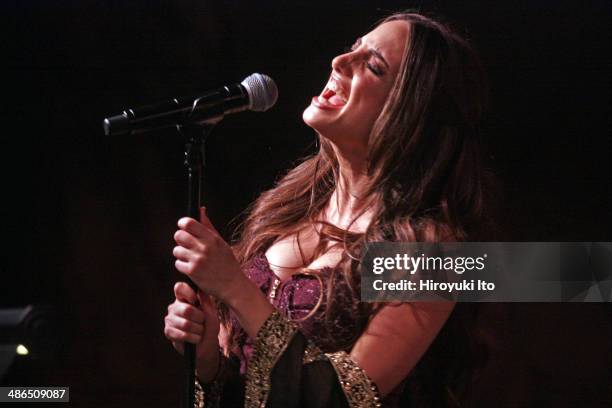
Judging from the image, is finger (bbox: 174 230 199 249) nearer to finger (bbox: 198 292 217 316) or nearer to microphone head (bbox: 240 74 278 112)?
finger (bbox: 198 292 217 316)

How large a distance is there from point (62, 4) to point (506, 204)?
3.46 ft

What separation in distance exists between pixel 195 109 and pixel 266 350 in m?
0.43

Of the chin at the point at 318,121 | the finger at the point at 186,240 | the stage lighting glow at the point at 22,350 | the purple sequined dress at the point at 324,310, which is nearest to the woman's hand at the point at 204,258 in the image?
the finger at the point at 186,240

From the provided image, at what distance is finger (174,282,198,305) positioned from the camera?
138 cm

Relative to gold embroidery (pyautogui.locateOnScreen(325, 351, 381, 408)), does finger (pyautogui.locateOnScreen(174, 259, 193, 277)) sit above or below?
above

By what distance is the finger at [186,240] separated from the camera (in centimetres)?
136

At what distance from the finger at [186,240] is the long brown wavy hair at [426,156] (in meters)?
0.31

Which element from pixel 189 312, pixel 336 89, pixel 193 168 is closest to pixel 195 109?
pixel 193 168

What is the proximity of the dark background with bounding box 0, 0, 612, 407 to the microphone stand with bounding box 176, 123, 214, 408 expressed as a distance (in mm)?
500

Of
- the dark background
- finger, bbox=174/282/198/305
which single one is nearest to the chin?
the dark background

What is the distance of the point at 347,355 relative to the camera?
1.46 m

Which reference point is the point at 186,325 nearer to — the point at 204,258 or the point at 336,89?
the point at 204,258

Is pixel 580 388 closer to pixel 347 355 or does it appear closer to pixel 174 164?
pixel 347 355

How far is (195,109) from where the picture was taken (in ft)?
4.22
